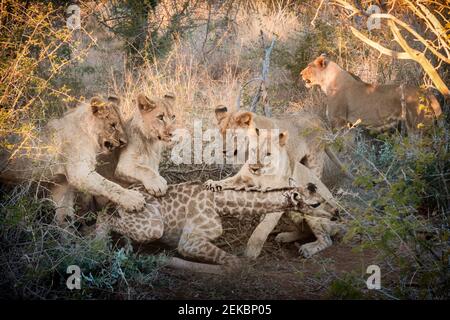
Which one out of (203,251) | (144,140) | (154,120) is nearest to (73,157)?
(144,140)

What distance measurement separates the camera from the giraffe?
5859mm

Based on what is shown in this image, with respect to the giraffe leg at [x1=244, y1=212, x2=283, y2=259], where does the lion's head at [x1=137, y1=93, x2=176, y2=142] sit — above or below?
above

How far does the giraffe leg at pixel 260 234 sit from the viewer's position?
599 centimetres

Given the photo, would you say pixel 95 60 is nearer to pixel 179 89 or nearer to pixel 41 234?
pixel 179 89

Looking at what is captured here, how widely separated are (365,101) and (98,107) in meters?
3.86

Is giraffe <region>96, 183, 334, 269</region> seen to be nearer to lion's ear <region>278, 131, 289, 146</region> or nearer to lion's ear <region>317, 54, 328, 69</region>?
lion's ear <region>278, 131, 289, 146</region>

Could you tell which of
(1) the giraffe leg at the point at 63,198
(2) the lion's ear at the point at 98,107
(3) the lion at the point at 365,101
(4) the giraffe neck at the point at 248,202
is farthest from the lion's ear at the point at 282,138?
(3) the lion at the point at 365,101

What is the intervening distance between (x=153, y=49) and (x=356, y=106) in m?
3.16

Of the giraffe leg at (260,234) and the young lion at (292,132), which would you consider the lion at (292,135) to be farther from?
the giraffe leg at (260,234)

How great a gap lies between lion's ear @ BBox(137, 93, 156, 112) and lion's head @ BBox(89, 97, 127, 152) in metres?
0.24

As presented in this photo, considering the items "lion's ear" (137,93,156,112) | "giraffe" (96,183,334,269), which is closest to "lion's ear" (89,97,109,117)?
"lion's ear" (137,93,156,112)

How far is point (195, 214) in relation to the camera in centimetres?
612

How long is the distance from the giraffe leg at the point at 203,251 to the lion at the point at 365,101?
10.3 ft

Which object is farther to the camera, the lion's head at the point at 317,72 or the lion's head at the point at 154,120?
the lion's head at the point at 317,72
